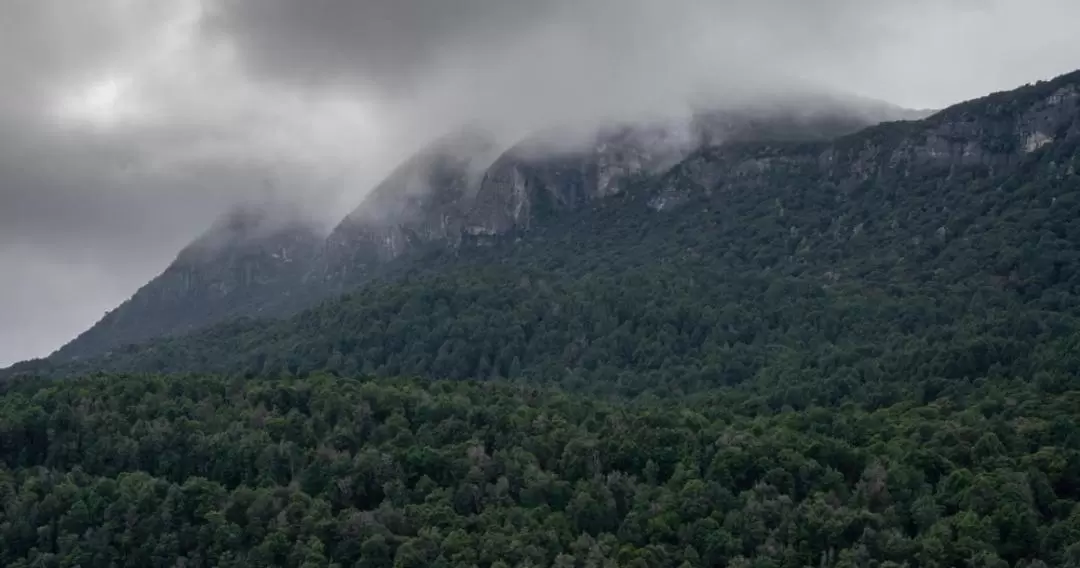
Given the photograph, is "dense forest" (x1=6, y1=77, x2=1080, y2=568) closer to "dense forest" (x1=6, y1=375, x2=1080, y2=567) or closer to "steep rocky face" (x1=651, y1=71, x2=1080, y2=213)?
"dense forest" (x1=6, y1=375, x2=1080, y2=567)

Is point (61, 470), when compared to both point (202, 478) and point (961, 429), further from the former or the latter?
point (961, 429)

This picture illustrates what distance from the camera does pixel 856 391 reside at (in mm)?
111500

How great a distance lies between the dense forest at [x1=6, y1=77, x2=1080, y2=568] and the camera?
280 feet

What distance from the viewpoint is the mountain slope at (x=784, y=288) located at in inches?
4776

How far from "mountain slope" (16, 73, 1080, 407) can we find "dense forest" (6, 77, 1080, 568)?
0.45 meters

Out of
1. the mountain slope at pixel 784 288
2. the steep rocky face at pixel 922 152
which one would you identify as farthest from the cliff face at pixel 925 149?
the mountain slope at pixel 784 288

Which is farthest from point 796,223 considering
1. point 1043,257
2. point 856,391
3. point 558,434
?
point 558,434

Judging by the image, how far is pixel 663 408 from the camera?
114m

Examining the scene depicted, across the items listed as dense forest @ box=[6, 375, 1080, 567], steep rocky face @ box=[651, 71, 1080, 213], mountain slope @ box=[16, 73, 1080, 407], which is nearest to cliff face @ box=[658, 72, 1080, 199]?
steep rocky face @ box=[651, 71, 1080, 213]

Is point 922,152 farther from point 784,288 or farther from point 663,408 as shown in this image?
point 663,408

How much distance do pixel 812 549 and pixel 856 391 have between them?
105 ft

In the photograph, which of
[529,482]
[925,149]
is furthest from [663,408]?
[925,149]

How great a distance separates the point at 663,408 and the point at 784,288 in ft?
122

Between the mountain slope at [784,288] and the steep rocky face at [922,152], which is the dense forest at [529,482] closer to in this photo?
the mountain slope at [784,288]
